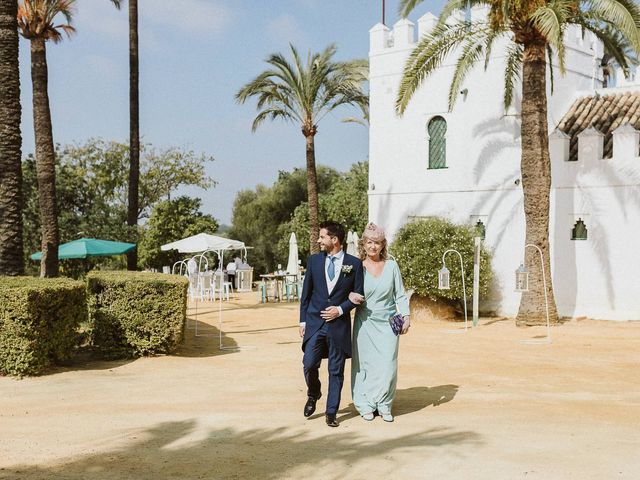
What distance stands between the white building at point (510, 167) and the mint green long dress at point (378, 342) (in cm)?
1292

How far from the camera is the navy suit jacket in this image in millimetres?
7504

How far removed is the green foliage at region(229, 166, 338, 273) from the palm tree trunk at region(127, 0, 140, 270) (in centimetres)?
1669

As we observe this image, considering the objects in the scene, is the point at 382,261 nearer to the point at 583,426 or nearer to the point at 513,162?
the point at 583,426

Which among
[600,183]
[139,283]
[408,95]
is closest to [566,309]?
[600,183]

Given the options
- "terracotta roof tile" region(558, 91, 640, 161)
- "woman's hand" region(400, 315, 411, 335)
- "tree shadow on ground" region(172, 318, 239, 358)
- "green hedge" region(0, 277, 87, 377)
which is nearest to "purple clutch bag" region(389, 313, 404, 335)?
"woman's hand" region(400, 315, 411, 335)

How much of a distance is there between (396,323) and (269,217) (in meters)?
37.9

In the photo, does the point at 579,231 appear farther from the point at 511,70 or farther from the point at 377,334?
the point at 377,334

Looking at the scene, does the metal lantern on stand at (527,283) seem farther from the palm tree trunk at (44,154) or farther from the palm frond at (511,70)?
the palm tree trunk at (44,154)

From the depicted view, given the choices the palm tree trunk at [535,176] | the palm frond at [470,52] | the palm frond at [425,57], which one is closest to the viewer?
the palm tree trunk at [535,176]

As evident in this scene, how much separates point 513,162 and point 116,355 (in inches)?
492

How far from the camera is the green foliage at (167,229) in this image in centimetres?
3503

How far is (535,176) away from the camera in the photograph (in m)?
17.5

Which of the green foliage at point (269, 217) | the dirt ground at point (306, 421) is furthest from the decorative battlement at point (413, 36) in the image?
the green foliage at point (269, 217)

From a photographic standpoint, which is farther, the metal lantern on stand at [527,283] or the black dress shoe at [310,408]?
the metal lantern on stand at [527,283]
